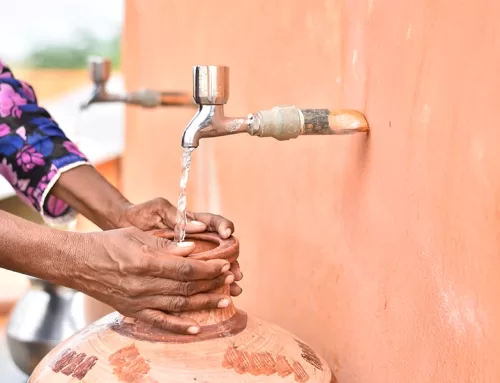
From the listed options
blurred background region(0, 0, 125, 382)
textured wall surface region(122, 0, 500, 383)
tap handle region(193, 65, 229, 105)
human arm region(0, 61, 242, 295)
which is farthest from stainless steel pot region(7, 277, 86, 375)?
blurred background region(0, 0, 125, 382)

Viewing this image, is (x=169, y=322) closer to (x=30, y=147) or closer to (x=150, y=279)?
(x=150, y=279)

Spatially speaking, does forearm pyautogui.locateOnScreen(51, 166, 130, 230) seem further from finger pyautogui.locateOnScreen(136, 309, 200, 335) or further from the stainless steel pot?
finger pyautogui.locateOnScreen(136, 309, 200, 335)

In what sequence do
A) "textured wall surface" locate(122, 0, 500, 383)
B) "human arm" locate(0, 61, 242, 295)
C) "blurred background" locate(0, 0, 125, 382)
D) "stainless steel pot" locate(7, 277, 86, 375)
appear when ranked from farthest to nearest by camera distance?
"blurred background" locate(0, 0, 125, 382)
"stainless steel pot" locate(7, 277, 86, 375)
"human arm" locate(0, 61, 242, 295)
"textured wall surface" locate(122, 0, 500, 383)

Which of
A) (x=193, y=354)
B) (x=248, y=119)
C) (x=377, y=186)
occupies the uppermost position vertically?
(x=248, y=119)

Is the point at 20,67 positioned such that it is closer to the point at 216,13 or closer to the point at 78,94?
the point at 78,94

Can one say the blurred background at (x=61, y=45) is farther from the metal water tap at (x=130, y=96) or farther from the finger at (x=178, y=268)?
the finger at (x=178, y=268)

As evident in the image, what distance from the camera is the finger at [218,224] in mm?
1269

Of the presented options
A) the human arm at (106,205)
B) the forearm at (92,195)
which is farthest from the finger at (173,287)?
the forearm at (92,195)

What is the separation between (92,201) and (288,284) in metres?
0.46

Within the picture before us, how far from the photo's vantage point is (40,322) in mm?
1867

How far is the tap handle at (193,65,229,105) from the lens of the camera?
115 cm

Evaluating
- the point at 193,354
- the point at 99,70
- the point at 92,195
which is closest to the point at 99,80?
the point at 99,70

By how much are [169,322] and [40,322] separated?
88 centimetres

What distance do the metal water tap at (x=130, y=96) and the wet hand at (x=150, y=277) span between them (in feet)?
4.50
